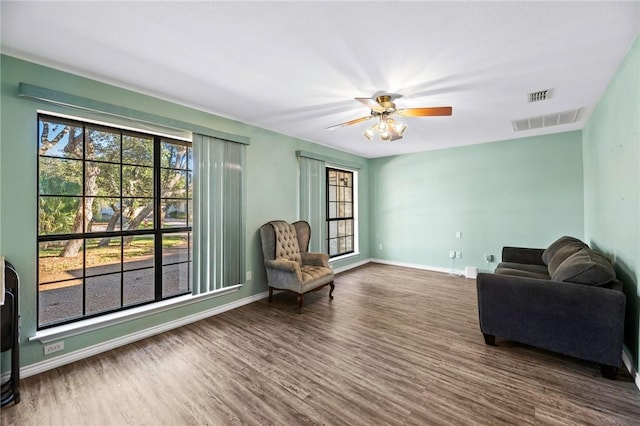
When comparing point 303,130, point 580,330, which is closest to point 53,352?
point 303,130

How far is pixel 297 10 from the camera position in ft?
5.27

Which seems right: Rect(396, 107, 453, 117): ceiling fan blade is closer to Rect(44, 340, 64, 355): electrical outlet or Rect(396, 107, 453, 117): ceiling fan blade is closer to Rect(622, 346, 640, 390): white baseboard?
Rect(622, 346, 640, 390): white baseboard

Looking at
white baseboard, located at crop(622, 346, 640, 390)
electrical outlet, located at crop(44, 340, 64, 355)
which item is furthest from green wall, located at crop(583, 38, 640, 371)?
electrical outlet, located at crop(44, 340, 64, 355)

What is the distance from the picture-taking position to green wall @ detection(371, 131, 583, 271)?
4.31m

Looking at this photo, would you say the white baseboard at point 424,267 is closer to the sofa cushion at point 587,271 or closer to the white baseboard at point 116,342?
the sofa cushion at point 587,271

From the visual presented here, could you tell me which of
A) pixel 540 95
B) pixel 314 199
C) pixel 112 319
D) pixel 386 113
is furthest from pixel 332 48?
pixel 112 319

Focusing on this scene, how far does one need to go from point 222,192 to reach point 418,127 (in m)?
3.02

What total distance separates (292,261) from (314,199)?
4.96 ft

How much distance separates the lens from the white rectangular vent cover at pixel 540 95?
9.11 ft

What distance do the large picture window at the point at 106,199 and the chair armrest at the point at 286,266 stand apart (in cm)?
103

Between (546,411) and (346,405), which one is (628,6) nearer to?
(546,411)

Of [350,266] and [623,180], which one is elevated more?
[623,180]

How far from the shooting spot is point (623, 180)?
221cm

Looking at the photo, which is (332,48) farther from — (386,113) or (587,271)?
(587,271)
